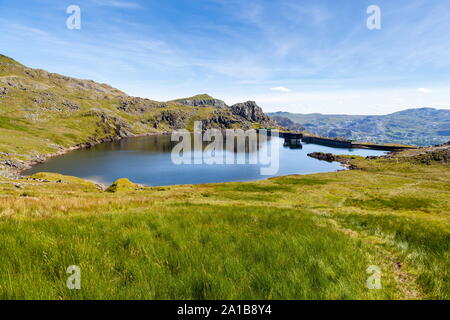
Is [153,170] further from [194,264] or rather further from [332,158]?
[332,158]

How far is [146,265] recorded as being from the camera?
455 cm

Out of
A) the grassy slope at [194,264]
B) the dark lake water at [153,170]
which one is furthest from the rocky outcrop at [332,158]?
the grassy slope at [194,264]

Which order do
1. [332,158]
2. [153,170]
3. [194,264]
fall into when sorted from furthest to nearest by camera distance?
[332,158] → [153,170] → [194,264]

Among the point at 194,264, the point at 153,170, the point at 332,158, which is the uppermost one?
the point at 194,264

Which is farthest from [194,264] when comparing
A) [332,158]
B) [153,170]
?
[332,158]

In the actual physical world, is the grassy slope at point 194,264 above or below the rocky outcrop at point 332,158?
above

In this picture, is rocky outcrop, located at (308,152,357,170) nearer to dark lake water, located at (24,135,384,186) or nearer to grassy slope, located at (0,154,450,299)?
dark lake water, located at (24,135,384,186)

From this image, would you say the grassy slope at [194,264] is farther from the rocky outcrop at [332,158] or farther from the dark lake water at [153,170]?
the rocky outcrop at [332,158]

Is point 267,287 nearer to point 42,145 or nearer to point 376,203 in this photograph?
point 376,203

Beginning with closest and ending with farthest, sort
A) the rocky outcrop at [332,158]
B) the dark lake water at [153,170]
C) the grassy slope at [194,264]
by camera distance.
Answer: the grassy slope at [194,264] < the dark lake water at [153,170] < the rocky outcrop at [332,158]

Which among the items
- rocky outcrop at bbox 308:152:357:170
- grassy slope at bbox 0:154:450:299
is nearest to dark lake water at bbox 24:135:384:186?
rocky outcrop at bbox 308:152:357:170

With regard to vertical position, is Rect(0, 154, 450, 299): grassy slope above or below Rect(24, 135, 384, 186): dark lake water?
above
